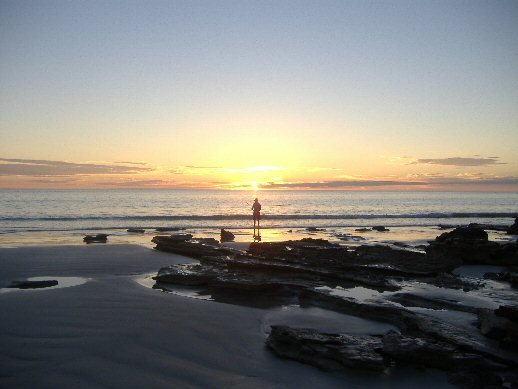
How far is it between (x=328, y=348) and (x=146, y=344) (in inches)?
122

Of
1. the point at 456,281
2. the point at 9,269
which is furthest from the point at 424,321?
the point at 9,269

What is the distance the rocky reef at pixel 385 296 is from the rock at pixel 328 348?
16mm

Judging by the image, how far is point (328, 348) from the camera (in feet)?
21.5

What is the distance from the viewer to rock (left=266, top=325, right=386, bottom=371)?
6180 millimetres

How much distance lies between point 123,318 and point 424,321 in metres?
6.12

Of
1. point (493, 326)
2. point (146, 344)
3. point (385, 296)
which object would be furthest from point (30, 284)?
point (493, 326)

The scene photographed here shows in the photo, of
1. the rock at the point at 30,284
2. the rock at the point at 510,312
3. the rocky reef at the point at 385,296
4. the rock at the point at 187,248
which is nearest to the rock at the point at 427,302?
the rocky reef at the point at 385,296

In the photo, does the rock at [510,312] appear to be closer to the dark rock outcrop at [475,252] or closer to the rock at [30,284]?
the dark rock outcrop at [475,252]

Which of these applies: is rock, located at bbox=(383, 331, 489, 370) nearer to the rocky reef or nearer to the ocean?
the rocky reef

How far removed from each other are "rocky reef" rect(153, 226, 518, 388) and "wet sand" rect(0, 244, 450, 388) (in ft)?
1.19

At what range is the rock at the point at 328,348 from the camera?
6180 millimetres

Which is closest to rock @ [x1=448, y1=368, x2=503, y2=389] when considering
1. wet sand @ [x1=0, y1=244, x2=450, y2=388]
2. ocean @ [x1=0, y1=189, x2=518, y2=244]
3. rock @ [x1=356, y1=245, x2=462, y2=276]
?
wet sand @ [x1=0, y1=244, x2=450, y2=388]

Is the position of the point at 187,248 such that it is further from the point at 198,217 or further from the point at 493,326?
the point at 198,217

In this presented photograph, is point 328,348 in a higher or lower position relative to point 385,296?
higher
